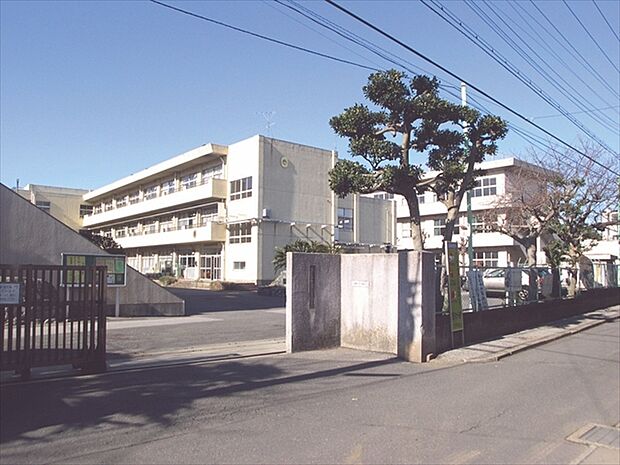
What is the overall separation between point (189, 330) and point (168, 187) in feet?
133

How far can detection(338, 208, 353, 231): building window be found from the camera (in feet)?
156

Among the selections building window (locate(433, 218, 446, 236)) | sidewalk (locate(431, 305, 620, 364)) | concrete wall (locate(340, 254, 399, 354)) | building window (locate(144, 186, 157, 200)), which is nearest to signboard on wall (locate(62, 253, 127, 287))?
concrete wall (locate(340, 254, 399, 354))

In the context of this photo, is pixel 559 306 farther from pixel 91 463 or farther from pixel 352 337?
pixel 91 463

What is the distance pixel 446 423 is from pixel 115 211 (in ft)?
204

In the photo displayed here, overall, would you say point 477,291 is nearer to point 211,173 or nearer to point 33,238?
point 33,238

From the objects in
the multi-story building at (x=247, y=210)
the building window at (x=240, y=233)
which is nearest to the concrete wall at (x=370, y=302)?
the multi-story building at (x=247, y=210)

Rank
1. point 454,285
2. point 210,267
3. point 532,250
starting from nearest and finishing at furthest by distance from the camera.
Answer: point 454,285
point 532,250
point 210,267

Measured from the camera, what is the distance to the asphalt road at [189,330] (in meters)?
12.9

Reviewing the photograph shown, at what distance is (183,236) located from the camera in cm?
4772

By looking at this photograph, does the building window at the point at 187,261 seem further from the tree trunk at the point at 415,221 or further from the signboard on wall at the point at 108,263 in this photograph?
the tree trunk at the point at 415,221

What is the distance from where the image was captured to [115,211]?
2522 inches

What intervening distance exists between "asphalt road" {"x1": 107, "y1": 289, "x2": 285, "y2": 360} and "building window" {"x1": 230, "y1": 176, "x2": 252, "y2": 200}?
66.8 ft

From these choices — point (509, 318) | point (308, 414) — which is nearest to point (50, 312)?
point (308, 414)

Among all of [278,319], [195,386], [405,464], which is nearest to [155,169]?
[278,319]
